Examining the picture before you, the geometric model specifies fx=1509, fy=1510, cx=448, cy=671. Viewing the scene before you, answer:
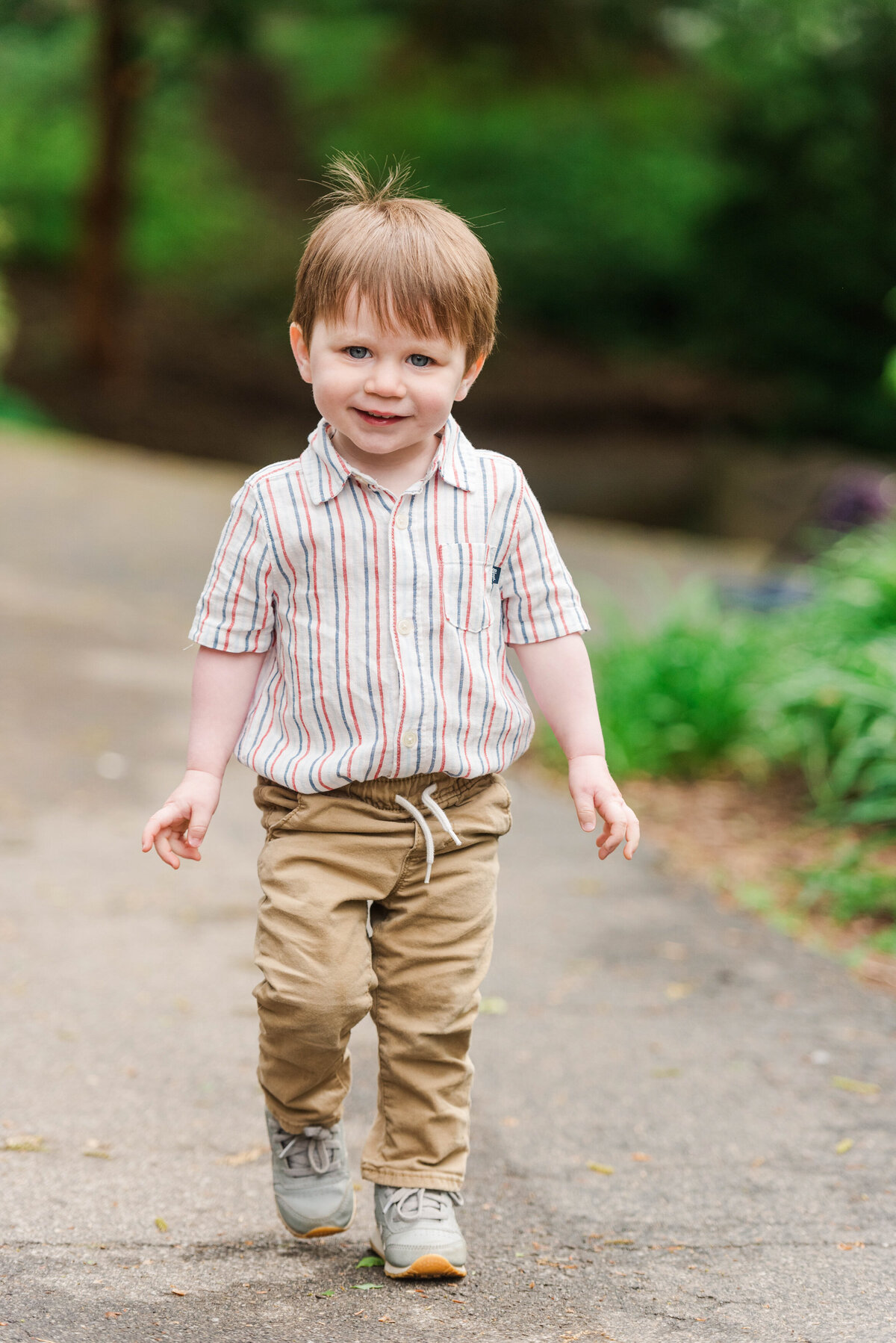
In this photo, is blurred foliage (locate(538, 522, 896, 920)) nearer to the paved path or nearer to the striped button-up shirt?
the paved path

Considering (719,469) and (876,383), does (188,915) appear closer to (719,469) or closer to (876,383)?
(719,469)

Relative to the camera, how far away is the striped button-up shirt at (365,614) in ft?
7.36

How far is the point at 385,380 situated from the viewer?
7.09 feet

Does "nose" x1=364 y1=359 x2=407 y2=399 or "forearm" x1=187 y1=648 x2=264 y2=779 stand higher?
"nose" x1=364 y1=359 x2=407 y2=399

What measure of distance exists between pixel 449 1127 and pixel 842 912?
2202 millimetres

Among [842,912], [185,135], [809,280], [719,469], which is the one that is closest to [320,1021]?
[842,912]

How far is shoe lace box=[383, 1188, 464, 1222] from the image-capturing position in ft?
7.68

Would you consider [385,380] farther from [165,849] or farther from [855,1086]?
[855,1086]

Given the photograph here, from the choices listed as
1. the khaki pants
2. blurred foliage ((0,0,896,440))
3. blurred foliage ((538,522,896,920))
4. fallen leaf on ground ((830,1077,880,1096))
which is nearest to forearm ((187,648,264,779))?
the khaki pants

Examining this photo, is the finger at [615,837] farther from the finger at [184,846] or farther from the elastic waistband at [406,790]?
the finger at [184,846]

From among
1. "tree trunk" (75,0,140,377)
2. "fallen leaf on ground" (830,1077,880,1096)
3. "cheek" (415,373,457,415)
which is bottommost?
"fallen leaf on ground" (830,1077,880,1096)

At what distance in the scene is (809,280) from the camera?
20219mm

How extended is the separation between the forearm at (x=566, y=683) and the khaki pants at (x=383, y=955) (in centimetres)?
15

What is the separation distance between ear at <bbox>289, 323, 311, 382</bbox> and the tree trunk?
14.4 m
